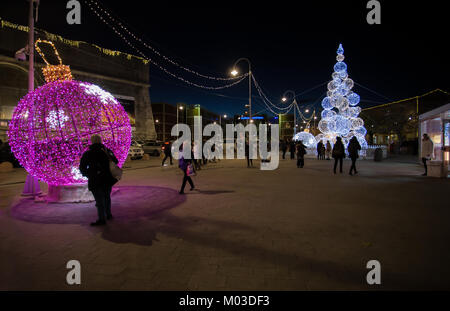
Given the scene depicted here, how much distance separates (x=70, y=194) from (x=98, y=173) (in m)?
2.67

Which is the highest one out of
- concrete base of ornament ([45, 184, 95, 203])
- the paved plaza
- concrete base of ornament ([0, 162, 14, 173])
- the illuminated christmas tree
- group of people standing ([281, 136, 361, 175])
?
the illuminated christmas tree

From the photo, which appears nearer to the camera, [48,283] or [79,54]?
[48,283]

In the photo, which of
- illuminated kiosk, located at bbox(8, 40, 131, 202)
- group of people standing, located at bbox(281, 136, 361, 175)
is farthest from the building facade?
illuminated kiosk, located at bbox(8, 40, 131, 202)

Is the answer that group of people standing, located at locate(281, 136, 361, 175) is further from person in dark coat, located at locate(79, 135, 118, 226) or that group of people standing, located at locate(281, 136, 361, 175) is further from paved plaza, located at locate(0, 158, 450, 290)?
person in dark coat, located at locate(79, 135, 118, 226)

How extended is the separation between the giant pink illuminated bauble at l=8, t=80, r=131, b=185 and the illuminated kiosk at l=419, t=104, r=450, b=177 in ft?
40.2

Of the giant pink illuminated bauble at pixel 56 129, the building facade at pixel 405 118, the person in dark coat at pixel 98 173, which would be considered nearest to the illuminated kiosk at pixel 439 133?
the person in dark coat at pixel 98 173

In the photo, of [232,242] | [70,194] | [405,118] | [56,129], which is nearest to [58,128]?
[56,129]

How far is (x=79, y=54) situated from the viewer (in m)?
30.8

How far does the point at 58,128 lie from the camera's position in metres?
6.20

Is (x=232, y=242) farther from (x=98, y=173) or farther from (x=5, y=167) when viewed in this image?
(x=5, y=167)

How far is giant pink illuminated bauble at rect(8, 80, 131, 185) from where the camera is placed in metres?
6.18

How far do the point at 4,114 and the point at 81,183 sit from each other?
2298 cm
